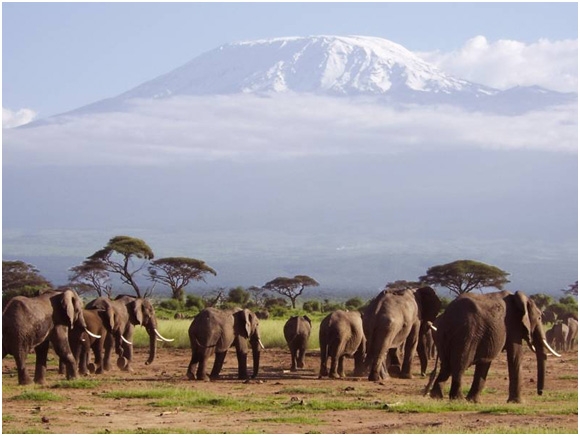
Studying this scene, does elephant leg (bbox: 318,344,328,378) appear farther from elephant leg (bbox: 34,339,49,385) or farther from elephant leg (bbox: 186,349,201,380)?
elephant leg (bbox: 34,339,49,385)

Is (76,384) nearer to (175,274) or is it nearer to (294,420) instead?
(294,420)

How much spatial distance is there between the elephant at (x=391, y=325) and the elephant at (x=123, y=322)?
5203 millimetres

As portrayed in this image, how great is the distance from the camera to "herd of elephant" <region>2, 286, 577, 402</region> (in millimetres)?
20406

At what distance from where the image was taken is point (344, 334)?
27.3 meters

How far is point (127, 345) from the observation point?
2864 cm

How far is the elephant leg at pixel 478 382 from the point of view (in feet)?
66.7

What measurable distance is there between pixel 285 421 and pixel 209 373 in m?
10.0

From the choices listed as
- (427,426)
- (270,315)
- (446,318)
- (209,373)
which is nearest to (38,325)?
(209,373)

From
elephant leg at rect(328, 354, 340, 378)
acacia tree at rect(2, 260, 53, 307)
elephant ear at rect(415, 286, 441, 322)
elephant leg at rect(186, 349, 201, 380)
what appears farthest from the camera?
acacia tree at rect(2, 260, 53, 307)

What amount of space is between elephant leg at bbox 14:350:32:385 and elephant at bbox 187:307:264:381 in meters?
3.71

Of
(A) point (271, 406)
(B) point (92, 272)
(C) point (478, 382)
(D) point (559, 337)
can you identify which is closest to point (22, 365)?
(A) point (271, 406)

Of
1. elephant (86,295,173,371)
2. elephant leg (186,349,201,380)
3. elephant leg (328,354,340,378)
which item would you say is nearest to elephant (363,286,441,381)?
elephant leg (328,354,340,378)

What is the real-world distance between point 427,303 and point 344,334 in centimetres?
174

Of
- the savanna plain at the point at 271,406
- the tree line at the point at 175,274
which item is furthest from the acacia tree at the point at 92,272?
the savanna plain at the point at 271,406
